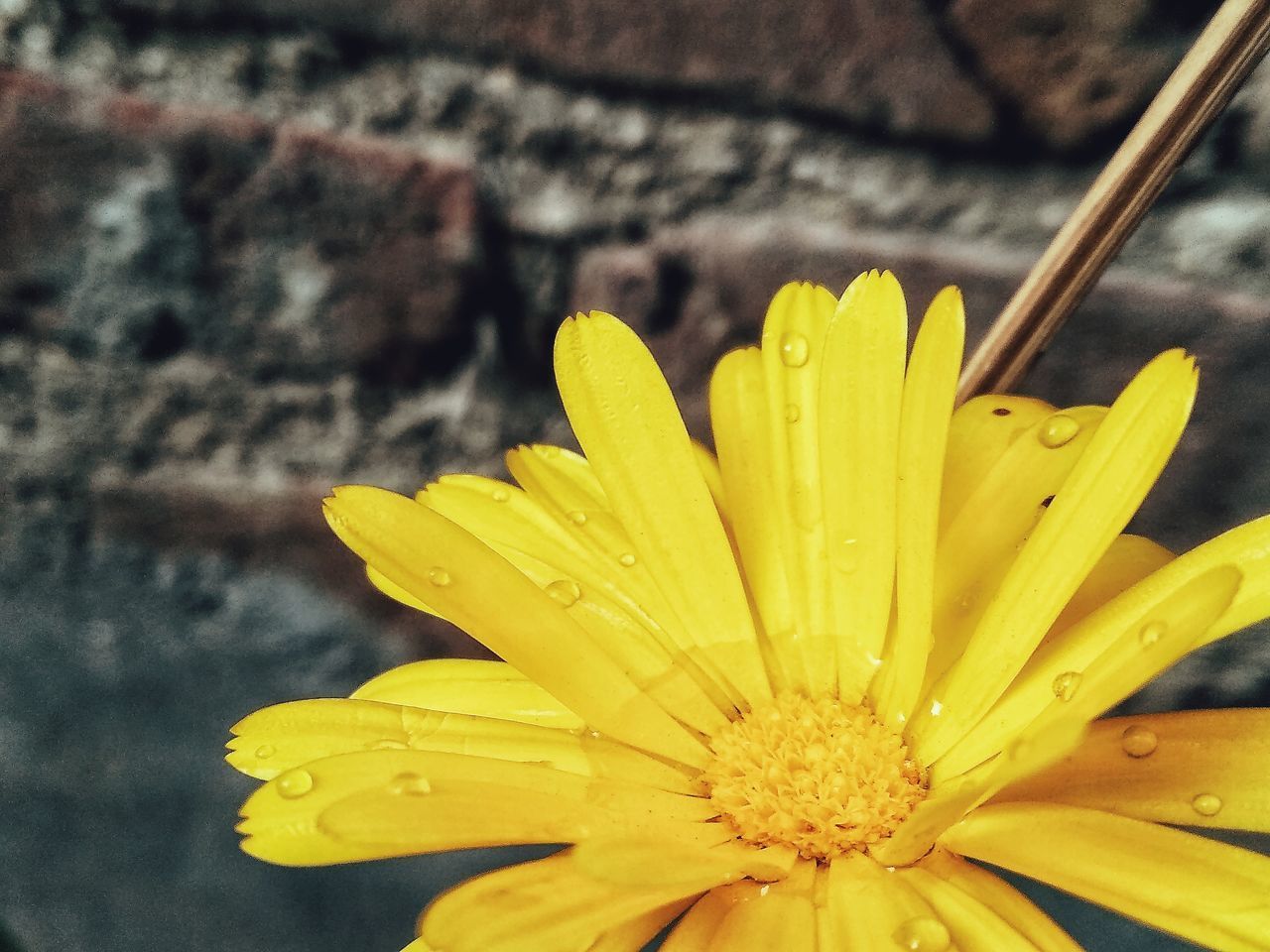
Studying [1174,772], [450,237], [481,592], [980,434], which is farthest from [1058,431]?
[450,237]

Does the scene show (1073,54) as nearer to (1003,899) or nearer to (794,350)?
(794,350)

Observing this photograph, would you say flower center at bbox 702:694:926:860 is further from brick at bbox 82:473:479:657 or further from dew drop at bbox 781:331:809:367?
brick at bbox 82:473:479:657

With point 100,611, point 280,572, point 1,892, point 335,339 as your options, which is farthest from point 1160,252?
point 1,892

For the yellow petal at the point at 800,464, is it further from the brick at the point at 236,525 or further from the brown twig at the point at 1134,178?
the brick at the point at 236,525

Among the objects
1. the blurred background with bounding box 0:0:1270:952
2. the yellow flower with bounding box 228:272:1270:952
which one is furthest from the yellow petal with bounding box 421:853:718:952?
the blurred background with bounding box 0:0:1270:952

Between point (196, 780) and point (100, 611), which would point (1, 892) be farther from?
point (100, 611)
